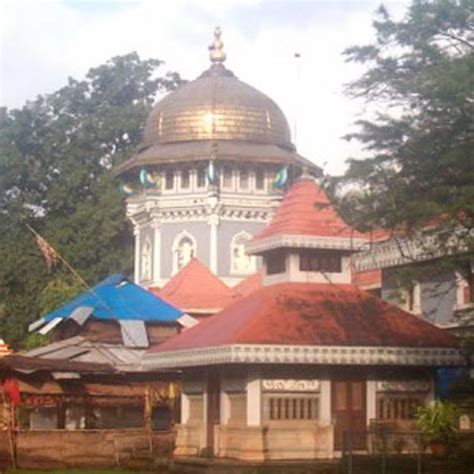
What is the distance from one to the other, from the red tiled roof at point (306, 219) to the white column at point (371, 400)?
3294mm

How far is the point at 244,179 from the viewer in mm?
49406

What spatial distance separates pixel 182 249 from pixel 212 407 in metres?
21.7

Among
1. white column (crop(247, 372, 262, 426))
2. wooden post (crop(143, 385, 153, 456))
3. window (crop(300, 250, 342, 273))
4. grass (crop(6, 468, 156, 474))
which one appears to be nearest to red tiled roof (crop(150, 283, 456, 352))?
window (crop(300, 250, 342, 273))

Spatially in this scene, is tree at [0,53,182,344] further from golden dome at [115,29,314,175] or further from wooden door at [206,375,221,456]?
wooden door at [206,375,221,456]

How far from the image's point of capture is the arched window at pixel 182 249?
4956 centimetres

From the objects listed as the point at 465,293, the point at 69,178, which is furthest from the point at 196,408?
the point at 69,178

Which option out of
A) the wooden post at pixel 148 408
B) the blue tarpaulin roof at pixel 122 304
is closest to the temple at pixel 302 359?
the wooden post at pixel 148 408

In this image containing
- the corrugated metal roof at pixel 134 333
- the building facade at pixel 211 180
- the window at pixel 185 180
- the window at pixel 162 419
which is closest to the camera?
the window at pixel 162 419

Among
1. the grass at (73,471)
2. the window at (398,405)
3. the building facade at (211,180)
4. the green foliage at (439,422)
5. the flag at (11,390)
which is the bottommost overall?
the grass at (73,471)

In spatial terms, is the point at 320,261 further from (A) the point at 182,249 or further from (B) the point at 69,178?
(B) the point at 69,178

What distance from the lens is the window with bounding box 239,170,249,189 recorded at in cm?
4925

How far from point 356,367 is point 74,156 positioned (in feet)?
114

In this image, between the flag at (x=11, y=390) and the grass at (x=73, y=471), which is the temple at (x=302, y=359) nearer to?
the grass at (x=73, y=471)

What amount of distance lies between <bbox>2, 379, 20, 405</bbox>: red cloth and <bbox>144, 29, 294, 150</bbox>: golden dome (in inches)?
827
